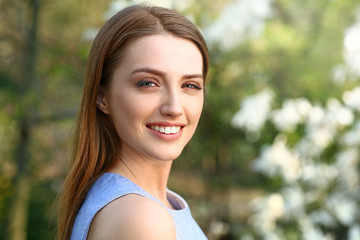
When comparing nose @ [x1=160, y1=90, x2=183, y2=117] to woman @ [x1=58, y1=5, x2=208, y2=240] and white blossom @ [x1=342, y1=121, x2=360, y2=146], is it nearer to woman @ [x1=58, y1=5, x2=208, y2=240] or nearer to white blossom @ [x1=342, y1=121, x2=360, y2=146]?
woman @ [x1=58, y1=5, x2=208, y2=240]

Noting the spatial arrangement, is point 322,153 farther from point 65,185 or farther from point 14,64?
point 14,64

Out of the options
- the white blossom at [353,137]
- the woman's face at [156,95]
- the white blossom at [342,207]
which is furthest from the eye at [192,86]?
the white blossom at [342,207]

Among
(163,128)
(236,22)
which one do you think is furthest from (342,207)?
(163,128)

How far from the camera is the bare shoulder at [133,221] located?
45.6 inches

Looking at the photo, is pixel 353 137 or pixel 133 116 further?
pixel 353 137

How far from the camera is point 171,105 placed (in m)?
1.34

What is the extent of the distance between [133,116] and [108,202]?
23 cm

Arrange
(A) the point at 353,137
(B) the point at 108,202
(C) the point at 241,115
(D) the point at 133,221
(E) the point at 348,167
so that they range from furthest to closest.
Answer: (C) the point at 241,115
(E) the point at 348,167
(A) the point at 353,137
(B) the point at 108,202
(D) the point at 133,221

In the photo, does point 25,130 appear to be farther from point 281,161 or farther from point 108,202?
point 108,202

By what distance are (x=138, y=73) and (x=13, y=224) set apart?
3.31 metres

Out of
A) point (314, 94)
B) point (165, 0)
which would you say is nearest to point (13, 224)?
point (165, 0)

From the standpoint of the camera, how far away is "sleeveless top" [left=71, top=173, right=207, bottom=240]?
1.29 metres

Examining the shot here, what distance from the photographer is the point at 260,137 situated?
4.11 meters

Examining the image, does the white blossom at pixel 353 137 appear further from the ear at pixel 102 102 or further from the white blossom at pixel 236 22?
the ear at pixel 102 102
